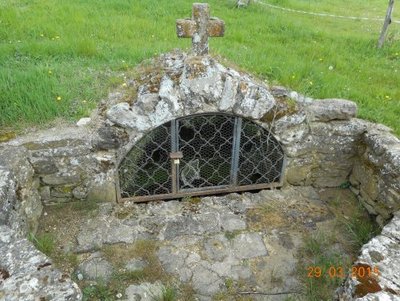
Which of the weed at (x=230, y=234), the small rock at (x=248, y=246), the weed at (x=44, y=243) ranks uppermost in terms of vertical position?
the weed at (x=44, y=243)

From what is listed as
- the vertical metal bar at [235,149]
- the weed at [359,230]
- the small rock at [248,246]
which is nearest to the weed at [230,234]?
the small rock at [248,246]

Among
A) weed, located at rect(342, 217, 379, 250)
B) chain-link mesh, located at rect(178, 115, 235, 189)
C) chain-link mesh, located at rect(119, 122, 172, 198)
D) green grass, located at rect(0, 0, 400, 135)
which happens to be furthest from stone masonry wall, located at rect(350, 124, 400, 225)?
chain-link mesh, located at rect(119, 122, 172, 198)

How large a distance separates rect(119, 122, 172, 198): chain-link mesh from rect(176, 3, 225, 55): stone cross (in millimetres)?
843

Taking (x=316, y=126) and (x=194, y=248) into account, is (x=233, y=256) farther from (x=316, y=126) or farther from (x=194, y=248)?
(x=316, y=126)

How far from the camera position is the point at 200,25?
352 cm

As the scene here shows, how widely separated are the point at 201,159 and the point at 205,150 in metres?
0.10

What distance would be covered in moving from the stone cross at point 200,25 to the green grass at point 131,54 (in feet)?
2.42

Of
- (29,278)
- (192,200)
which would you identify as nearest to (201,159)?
(192,200)

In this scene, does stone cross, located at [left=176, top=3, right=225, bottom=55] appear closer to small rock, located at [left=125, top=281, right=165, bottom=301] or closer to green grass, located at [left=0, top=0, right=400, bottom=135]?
green grass, located at [left=0, top=0, right=400, bottom=135]

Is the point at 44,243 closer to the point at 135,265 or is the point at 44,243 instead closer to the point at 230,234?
the point at 135,265

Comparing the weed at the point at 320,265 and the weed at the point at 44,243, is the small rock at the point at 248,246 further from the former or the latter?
the weed at the point at 44,243

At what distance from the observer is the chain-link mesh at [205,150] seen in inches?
152

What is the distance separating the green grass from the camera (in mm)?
3935

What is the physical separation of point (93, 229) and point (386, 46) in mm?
5583
